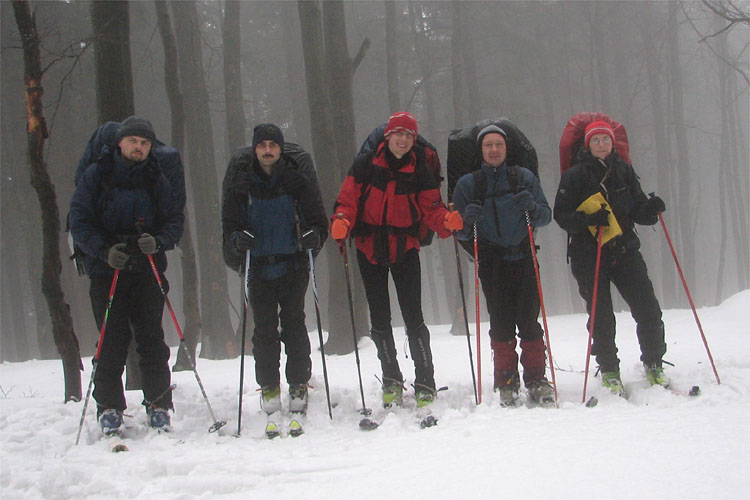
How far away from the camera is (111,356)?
407 cm

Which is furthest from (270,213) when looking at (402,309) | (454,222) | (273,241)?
(454,222)

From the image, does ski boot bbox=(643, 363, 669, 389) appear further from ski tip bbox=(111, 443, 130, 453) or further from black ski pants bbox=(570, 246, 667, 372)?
ski tip bbox=(111, 443, 130, 453)

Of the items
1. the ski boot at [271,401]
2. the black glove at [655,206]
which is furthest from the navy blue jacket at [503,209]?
the ski boot at [271,401]

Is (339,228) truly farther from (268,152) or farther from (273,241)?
(268,152)

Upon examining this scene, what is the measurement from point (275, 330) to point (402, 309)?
1104 millimetres

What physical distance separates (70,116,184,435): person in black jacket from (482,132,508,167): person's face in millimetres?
2691

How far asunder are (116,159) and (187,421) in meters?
2.22

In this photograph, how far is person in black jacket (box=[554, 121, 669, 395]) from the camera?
4465mm

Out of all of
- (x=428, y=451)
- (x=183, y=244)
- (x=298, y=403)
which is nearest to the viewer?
(x=428, y=451)

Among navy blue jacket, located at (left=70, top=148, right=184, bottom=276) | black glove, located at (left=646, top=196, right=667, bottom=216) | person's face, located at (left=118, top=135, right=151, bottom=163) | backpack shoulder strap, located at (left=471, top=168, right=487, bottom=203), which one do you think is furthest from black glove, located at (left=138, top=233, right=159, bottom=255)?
black glove, located at (left=646, top=196, right=667, bottom=216)

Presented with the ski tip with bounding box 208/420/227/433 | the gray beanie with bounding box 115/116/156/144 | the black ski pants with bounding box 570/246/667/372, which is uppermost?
the gray beanie with bounding box 115/116/156/144

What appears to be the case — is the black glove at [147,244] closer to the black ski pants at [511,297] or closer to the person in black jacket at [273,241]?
the person in black jacket at [273,241]

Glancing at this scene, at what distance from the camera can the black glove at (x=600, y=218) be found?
14.4 feet

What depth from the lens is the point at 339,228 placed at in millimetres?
4160
